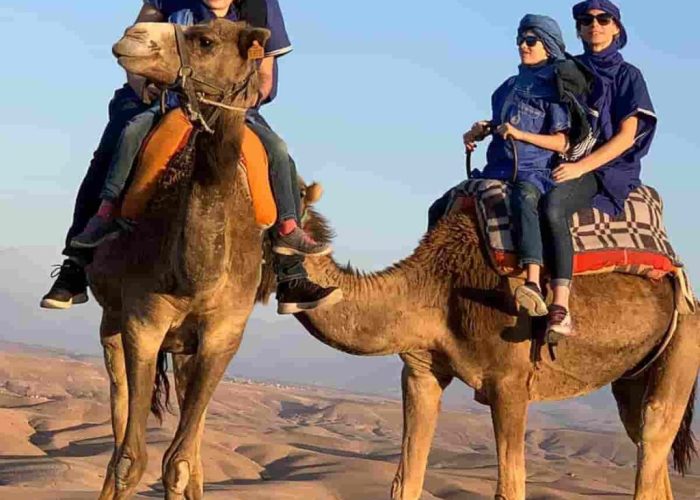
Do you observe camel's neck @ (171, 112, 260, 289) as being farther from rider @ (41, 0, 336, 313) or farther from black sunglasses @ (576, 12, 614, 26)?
black sunglasses @ (576, 12, 614, 26)

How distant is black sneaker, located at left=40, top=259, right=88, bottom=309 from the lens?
6.52 m

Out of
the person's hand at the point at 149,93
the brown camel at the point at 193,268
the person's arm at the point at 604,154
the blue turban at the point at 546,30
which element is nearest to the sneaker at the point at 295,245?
the brown camel at the point at 193,268

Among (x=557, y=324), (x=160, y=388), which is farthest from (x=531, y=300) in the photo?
(x=160, y=388)

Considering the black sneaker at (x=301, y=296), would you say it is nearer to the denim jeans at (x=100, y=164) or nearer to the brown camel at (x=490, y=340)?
the brown camel at (x=490, y=340)

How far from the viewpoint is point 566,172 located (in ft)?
24.1

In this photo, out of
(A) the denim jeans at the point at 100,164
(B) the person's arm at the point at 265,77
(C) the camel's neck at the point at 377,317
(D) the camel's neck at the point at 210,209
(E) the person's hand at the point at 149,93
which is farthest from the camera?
(C) the camel's neck at the point at 377,317

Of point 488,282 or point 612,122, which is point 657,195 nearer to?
point 612,122

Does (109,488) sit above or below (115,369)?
below

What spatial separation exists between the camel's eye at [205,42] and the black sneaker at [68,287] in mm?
1877

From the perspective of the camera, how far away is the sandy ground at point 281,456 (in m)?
16.1

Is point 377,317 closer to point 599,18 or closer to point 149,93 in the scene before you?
point 149,93

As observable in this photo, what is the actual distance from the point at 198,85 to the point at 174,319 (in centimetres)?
138

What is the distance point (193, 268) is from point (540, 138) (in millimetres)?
2586

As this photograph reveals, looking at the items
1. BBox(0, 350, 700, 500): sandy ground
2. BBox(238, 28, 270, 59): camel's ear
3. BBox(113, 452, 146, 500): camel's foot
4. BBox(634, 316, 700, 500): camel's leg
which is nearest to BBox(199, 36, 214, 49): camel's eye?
BBox(238, 28, 270, 59): camel's ear
